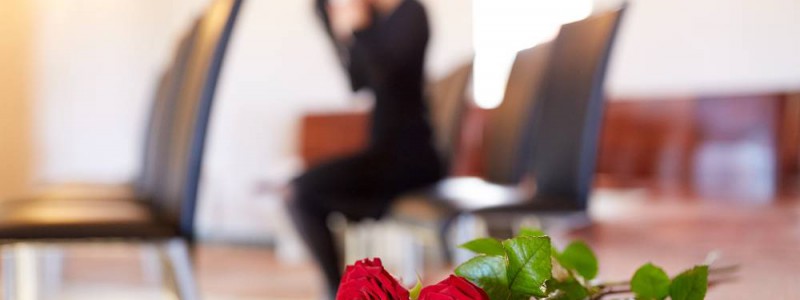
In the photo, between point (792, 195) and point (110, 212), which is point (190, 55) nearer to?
point (110, 212)

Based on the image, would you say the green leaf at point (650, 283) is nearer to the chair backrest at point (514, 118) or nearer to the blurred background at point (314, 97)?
the chair backrest at point (514, 118)

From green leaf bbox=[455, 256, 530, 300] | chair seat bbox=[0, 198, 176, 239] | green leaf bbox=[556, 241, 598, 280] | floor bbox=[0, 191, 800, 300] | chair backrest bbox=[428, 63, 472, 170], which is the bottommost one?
floor bbox=[0, 191, 800, 300]

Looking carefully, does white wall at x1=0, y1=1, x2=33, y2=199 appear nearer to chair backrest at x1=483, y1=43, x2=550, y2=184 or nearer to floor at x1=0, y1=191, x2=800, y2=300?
floor at x1=0, y1=191, x2=800, y2=300

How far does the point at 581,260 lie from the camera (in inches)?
18.7

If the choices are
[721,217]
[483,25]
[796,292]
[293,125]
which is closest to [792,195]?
[721,217]

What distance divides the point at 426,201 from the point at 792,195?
2.97 m

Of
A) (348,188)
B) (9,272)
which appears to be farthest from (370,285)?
(348,188)

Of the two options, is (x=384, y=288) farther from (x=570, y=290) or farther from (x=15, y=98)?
(x=15, y=98)

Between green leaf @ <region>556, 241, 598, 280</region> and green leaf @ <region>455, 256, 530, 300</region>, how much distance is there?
115 mm

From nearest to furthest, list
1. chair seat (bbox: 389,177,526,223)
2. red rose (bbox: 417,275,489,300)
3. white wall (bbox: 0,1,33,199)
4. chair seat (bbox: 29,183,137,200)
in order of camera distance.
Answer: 1. red rose (bbox: 417,275,489,300)
2. chair seat (bbox: 389,177,526,223)
3. chair seat (bbox: 29,183,137,200)
4. white wall (bbox: 0,1,33,199)

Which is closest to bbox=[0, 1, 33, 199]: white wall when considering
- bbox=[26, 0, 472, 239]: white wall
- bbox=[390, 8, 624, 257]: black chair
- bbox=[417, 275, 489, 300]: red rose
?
bbox=[26, 0, 472, 239]: white wall

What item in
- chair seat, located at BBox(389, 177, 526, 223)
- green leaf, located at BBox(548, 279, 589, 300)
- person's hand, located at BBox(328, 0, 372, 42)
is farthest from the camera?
person's hand, located at BBox(328, 0, 372, 42)

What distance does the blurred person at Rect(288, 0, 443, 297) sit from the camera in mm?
2068

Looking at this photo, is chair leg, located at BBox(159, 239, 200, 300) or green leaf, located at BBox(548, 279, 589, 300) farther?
chair leg, located at BBox(159, 239, 200, 300)
